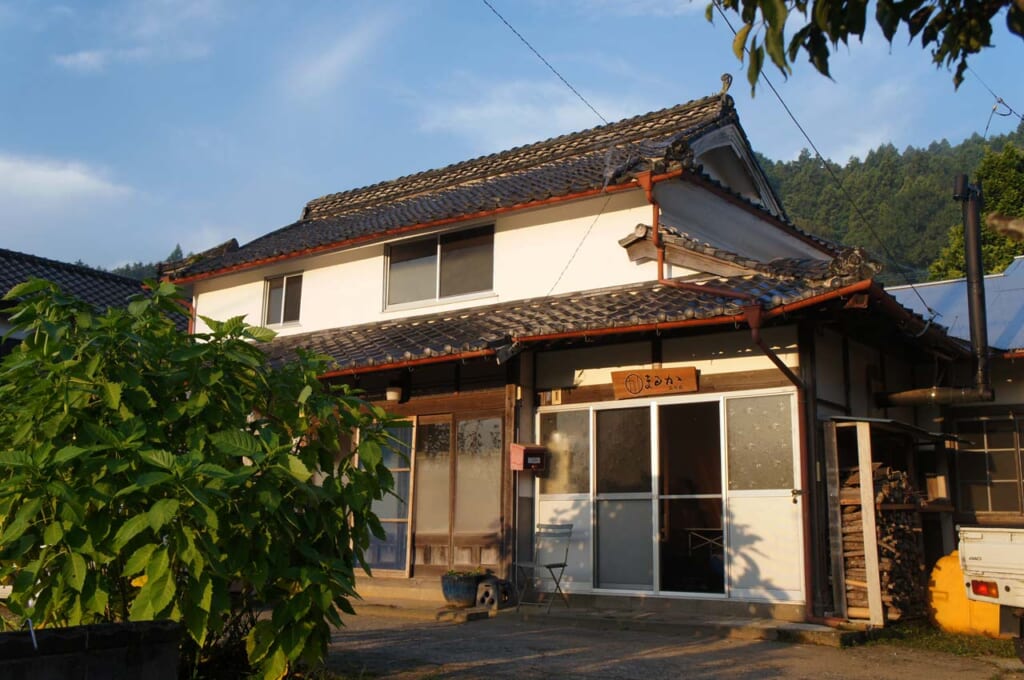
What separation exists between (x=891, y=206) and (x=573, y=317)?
4431cm

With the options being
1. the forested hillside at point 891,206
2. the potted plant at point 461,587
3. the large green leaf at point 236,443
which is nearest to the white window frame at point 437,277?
the potted plant at point 461,587

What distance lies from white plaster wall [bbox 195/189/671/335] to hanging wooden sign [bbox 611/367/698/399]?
4.98 feet

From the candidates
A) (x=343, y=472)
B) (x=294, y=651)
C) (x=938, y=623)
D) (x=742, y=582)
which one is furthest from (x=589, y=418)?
(x=294, y=651)

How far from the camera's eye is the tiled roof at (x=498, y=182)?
1188 cm

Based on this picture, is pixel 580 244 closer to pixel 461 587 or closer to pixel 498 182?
pixel 498 182

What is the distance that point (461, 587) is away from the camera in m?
9.74

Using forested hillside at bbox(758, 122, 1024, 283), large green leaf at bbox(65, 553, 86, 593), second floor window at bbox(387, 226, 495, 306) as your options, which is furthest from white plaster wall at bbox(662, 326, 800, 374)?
forested hillside at bbox(758, 122, 1024, 283)

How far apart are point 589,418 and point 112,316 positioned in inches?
242

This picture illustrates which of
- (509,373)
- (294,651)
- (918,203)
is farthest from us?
(918,203)

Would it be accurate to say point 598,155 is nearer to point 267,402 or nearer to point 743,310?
point 743,310

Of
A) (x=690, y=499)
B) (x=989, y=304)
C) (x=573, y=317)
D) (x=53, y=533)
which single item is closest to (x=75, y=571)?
(x=53, y=533)

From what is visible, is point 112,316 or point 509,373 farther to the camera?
point 509,373

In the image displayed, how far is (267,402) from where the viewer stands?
5227 mm

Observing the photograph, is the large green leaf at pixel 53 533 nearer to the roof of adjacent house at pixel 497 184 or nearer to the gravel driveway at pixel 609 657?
the gravel driveway at pixel 609 657
